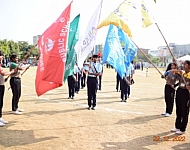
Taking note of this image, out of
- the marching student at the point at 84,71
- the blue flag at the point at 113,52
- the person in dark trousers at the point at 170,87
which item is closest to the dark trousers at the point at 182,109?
the person in dark trousers at the point at 170,87

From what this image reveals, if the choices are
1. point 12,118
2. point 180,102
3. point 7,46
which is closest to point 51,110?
point 12,118

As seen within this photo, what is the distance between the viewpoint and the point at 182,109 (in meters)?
6.28

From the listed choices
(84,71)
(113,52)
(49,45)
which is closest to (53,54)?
(49,45)

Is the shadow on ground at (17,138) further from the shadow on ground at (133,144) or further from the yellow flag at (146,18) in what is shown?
the yellow flag at (146,18)

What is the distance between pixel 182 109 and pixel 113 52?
9.69 ft

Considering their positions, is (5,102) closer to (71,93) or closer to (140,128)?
(71,93)

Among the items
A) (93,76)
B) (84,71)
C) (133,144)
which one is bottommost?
(133,144)

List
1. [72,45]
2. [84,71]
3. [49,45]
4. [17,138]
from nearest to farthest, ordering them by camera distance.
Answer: [17,138], [49,45], [72,45], [84,71]

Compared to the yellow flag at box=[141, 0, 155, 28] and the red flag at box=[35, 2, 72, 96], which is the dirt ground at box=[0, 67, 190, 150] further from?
the yellow flag at box=[141, 0, 155, 28]

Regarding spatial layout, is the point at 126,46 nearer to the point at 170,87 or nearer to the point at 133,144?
the point at 170,87

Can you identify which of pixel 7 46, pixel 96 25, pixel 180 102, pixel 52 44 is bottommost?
pixel 180 102

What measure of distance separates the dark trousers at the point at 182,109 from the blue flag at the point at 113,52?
2.47 meters

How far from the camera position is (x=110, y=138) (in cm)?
590

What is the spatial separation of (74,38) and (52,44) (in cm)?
215
